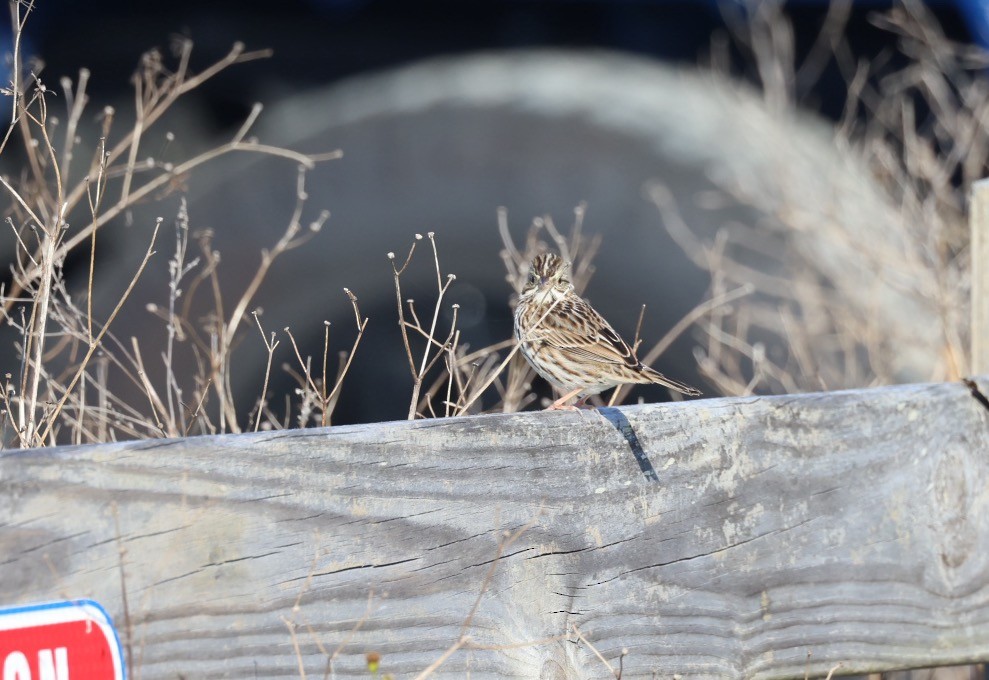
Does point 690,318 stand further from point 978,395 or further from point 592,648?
point 592,648

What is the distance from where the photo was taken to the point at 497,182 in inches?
200

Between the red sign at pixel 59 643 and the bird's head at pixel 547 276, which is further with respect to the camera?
the bird's head at pixel 547 276

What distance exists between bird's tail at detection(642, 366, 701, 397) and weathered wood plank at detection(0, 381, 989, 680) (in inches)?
29.3

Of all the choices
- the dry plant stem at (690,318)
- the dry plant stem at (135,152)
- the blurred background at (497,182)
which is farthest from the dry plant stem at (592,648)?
the blurred background at (497,182)

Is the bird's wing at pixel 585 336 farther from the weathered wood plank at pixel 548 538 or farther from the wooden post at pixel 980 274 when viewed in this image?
the weathered wood plank at pixel 548 538

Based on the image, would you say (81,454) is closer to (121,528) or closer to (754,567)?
(121,528)

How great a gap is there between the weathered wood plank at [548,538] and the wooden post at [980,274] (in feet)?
1.82

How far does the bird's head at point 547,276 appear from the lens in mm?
4180

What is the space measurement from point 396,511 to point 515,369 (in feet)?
5.81

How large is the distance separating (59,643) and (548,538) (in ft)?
2.85

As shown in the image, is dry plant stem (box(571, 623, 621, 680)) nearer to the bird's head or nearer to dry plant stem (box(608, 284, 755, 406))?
dry plant stem (box(608, 284, 755, 406))

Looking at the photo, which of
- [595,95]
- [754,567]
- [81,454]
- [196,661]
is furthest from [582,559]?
[595,95]

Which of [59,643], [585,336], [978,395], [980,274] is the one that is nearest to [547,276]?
[585,336]

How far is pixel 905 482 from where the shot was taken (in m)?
2.70
